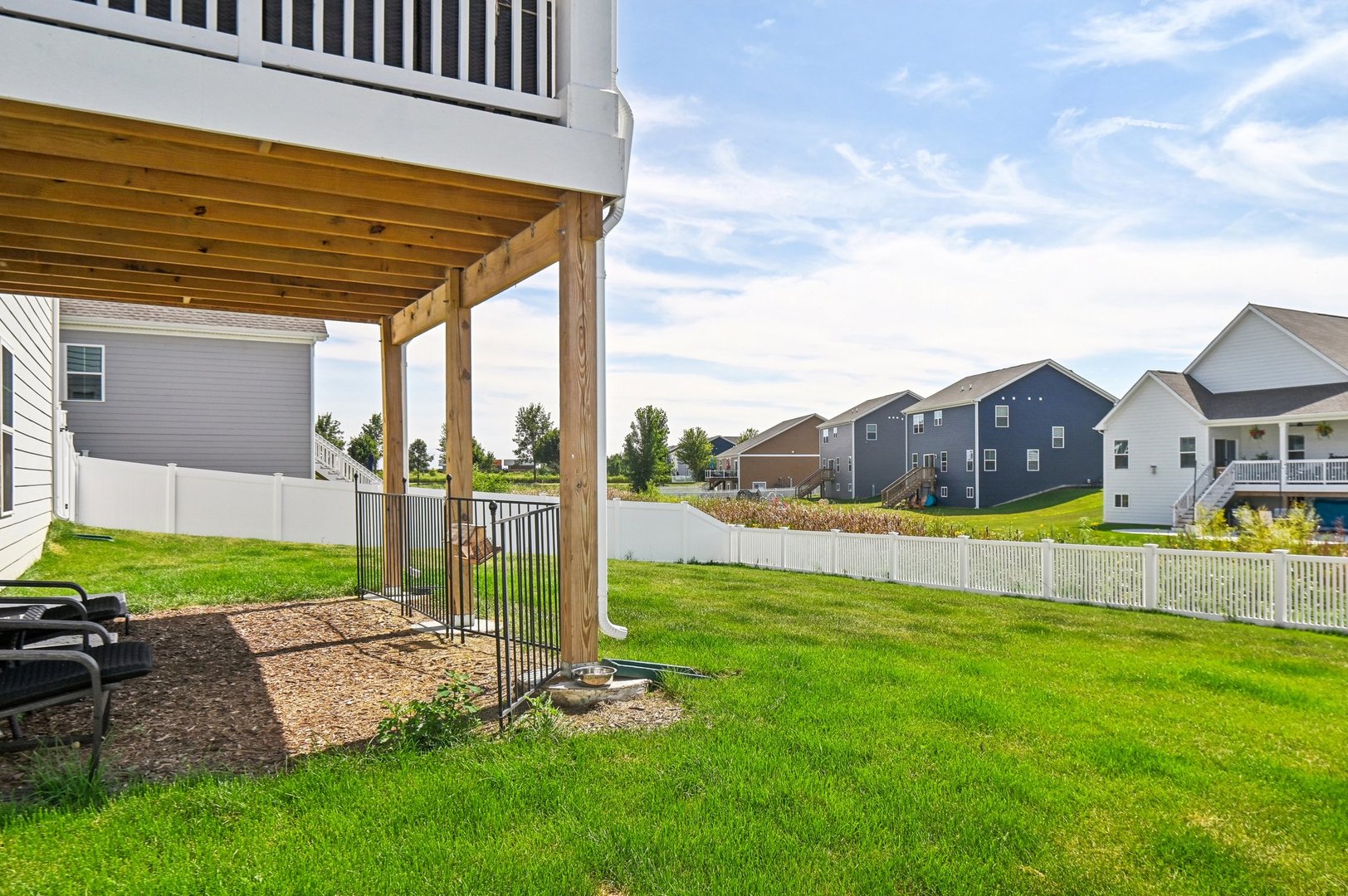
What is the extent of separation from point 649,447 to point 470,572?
125 ft

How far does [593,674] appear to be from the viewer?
4.57 metres

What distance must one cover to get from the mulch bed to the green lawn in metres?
0.30

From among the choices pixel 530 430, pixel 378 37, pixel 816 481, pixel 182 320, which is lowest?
pixel 816 481

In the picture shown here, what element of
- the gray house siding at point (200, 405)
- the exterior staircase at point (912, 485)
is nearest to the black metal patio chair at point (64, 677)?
the gray house siding at point (200, 405)

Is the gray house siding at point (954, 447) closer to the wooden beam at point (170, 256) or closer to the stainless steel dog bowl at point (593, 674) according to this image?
the wooden beam at point (170, 256)

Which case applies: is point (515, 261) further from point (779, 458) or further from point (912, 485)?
point (779, 458)

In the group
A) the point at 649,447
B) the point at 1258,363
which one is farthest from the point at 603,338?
the point at 649,447

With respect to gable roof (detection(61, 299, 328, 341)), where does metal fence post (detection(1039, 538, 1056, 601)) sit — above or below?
below

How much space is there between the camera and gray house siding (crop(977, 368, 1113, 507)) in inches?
1358

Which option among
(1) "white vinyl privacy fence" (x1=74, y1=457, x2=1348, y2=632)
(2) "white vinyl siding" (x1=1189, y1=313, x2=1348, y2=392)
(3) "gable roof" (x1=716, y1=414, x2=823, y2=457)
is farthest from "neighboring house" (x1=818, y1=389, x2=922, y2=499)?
(1) "white vinyl privacy fence" (x1=74, y1=457, x2=1348, y2=632)

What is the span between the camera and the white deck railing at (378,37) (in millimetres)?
3793

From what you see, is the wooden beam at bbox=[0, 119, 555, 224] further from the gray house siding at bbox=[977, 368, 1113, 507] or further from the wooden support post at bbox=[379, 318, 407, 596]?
the gray house siding at bbox=[977, 368, 1113, 507]

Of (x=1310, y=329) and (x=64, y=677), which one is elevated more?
(x=1310, y=329)

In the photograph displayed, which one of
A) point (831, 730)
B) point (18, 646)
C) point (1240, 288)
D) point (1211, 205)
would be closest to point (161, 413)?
point (18, 646)
